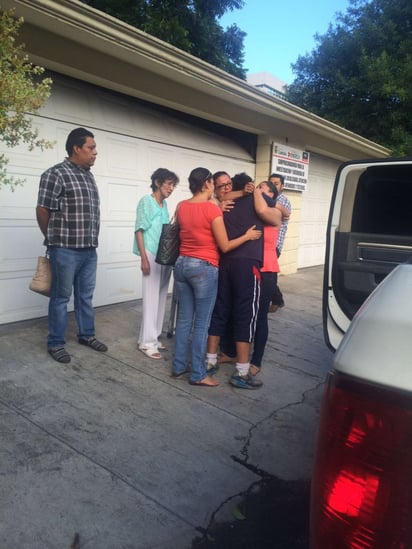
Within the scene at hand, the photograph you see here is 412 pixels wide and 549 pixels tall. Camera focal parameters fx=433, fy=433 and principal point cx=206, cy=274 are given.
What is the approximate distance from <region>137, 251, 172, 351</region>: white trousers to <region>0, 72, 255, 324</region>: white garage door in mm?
1421

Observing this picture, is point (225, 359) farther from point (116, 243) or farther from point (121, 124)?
point (121, 124)

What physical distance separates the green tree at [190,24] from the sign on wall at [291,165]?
18.9 feet

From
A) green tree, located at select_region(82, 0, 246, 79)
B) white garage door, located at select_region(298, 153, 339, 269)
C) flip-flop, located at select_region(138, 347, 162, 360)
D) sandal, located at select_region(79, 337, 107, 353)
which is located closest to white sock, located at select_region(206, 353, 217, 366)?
flip-flop, located at select_region(138, 347, 162, 360)

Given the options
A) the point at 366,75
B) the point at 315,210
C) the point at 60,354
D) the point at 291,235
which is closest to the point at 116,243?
the point at 60,354

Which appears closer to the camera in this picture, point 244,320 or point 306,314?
point 244,320

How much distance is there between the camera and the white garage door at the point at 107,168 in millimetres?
4453

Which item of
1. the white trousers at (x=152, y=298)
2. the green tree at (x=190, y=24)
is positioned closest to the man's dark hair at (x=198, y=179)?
the white trousers at (x=152, y=298)

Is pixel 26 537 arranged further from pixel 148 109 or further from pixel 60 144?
pixel 148 109

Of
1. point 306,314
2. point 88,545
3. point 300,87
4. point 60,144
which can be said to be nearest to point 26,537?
point 88,545

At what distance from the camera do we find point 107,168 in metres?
5.27

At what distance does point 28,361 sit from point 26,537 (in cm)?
195

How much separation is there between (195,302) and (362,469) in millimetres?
2561

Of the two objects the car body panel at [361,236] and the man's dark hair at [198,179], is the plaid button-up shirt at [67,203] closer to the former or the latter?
the man's dark hair at [198,179]

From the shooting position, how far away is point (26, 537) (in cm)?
190
